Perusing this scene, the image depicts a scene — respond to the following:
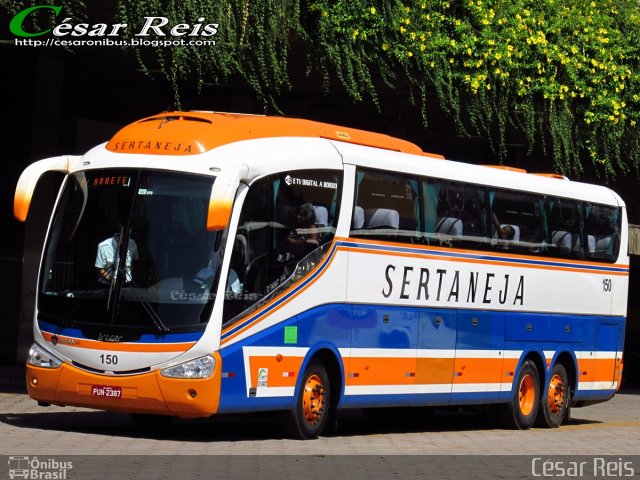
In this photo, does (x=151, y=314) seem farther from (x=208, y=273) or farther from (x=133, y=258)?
(x=208, y=273)

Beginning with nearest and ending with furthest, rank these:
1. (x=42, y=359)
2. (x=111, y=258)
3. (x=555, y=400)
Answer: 1. (x=111, y=258)
2. (x=42, y=359)
3. (x=555, y=400)

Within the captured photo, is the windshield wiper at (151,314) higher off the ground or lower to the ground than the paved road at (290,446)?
higher

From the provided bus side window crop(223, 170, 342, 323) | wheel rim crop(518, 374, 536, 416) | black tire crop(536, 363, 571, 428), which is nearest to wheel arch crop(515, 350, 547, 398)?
black tire crop(536, 363, 571, 428)

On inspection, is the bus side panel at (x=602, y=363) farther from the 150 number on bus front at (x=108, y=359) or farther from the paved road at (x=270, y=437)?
the 150 number on bus front at (x=108, y=359)

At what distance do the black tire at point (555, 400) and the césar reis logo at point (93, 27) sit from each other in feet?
23.9

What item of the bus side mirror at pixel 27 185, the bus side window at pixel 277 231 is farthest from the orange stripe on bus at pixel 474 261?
the bus side mirror at pixel 27 185

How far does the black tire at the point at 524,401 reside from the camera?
67.2 feet

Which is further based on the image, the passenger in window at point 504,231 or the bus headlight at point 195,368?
the passenger in window at point 504,231

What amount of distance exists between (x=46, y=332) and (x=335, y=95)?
13.4 meters

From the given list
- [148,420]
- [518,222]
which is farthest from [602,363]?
[148,420]

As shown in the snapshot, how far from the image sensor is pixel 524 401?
20.8 m

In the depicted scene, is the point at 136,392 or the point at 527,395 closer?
the point at 136,392

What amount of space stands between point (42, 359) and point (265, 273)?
2.53 meters
